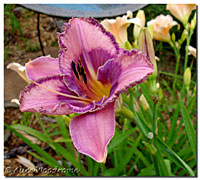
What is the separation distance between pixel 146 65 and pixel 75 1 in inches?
37.8

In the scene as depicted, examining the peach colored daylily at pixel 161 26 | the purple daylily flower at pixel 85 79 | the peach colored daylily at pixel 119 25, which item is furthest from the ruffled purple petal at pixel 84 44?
the peach colored daylily at pixel 161 26

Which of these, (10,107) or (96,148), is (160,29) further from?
(10,107)

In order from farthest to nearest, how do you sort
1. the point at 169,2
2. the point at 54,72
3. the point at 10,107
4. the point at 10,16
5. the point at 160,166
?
the point at 10,16
the point at 10,107
the point at 169,2
the point at 160,166
the point at 54,72

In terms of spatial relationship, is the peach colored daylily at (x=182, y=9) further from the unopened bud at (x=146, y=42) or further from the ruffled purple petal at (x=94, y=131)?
the ruffled purple petal at (x=94, y=131)

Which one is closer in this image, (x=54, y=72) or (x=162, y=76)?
(x=54, y=72)

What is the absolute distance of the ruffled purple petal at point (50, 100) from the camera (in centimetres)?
36

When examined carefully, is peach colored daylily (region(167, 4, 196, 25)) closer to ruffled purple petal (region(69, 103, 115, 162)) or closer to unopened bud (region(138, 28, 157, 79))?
unopened bud (region(138, 28, 157, 79))

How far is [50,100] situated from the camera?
0.40 metres

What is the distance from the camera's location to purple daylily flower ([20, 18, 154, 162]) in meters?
0.35

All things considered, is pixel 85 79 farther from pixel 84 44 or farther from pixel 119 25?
pixel 119 25

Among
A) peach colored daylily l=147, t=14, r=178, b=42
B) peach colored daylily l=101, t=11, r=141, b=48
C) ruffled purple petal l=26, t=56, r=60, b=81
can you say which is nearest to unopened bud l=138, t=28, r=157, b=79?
peach colored daylily l=101, t=11, r=141, b=48

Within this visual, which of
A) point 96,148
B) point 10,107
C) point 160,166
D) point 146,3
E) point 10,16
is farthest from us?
point 10,16

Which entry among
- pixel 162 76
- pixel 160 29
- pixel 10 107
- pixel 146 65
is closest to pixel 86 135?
pixel 146 65

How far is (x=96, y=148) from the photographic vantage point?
1.07 feet
